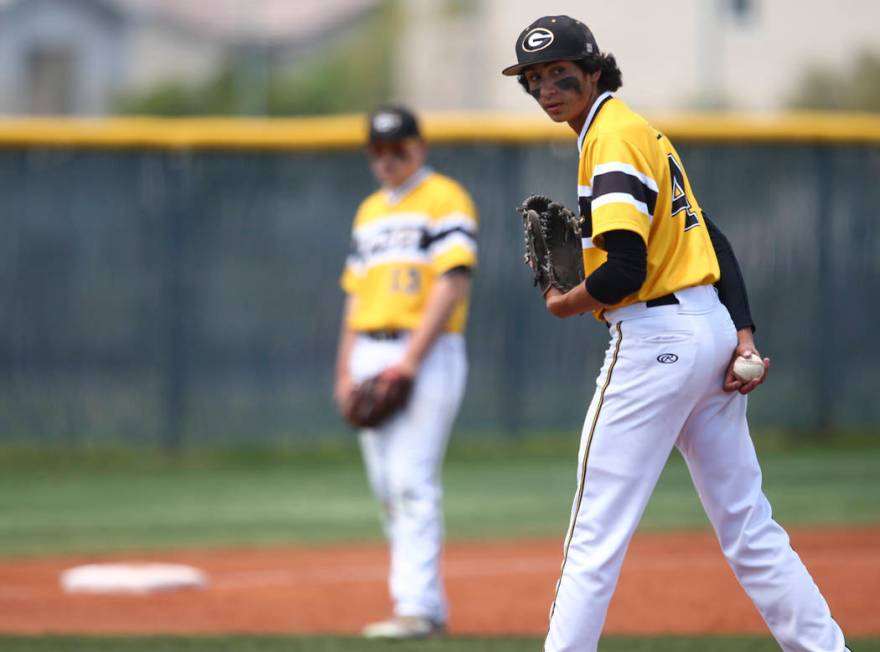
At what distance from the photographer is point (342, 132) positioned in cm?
1252

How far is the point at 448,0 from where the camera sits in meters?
15.0

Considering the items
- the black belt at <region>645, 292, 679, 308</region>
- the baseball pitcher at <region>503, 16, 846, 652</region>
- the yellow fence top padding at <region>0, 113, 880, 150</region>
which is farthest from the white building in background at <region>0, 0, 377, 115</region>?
the black belt at <region>645, 292, 679, 308</region>

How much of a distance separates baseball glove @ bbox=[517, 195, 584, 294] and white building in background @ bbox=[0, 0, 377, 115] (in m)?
12.1

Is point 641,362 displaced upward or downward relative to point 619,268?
downward

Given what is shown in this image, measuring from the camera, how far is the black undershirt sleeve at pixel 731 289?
4.01m

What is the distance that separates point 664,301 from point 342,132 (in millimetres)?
8927

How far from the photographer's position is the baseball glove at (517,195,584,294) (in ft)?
13.2

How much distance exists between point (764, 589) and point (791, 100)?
11.7m

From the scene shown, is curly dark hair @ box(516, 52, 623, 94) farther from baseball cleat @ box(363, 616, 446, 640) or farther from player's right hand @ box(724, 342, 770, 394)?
baseball cleat @ box(363, 616, 446, 640)

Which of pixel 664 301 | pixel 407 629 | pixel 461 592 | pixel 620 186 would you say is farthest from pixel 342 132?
pixel 620 186

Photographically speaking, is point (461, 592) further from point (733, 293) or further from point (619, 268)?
point (619, 268)

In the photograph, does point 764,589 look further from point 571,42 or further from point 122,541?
point 122,541

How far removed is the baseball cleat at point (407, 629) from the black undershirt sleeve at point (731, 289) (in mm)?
1999

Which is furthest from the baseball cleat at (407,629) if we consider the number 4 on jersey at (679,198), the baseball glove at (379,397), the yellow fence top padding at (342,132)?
the yellow fence top padding at (342,132)
